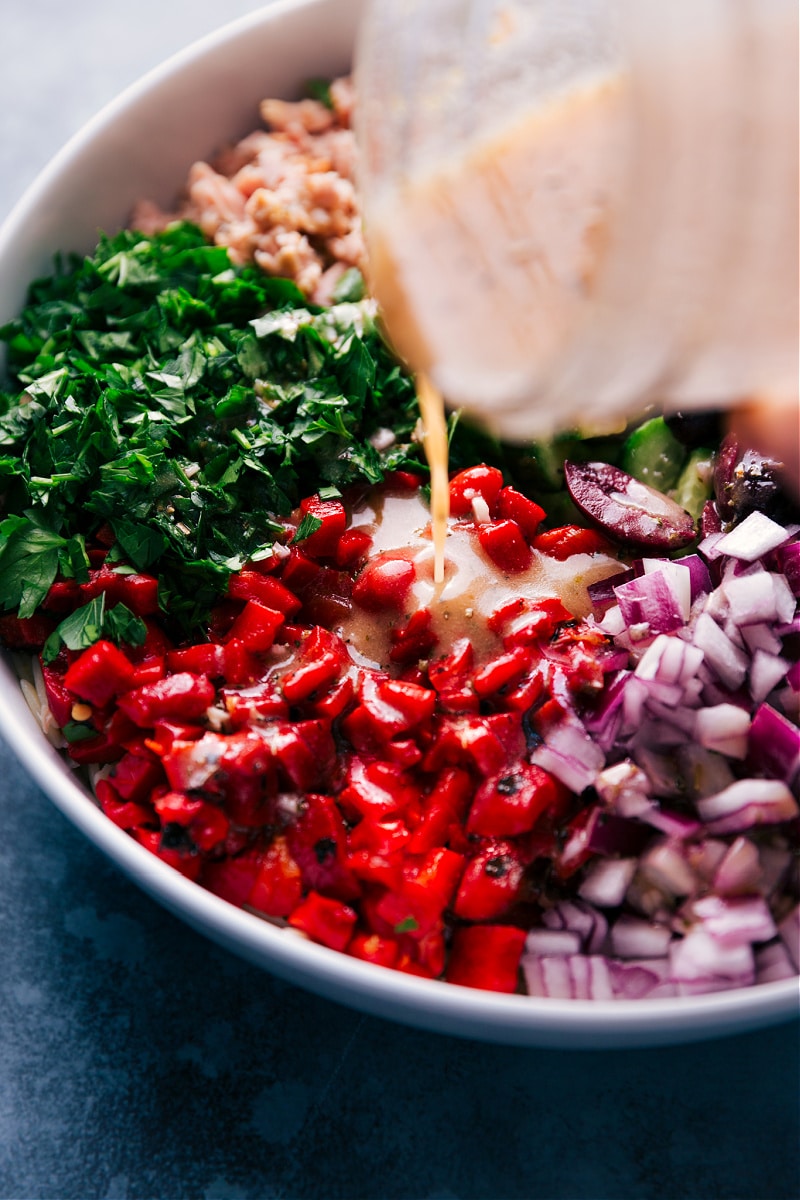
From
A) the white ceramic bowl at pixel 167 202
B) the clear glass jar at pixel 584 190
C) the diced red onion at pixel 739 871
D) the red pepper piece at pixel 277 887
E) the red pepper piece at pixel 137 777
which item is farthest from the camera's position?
the red pepper piece at pixel 137 777

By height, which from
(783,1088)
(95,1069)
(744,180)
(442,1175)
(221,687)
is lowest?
(783,1088)

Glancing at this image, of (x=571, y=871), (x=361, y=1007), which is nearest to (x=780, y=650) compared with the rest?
(x=571, y=871)

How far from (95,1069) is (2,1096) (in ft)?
0.66

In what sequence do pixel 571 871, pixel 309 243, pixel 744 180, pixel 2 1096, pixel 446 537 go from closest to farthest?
1. pixel 744 180
2. pixel 571 871
3. pixel 2 1096
4. pixel 446 537
5. pixel 309 243

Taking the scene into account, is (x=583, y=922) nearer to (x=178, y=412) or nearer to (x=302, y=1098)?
(x=302, y=1098)

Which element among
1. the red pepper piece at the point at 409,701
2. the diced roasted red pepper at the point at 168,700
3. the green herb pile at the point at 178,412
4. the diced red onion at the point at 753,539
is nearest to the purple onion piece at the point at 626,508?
the diced red onion at the point at 753,539

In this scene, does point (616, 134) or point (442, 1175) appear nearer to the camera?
point (616, 134)

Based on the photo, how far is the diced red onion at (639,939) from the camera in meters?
2.00

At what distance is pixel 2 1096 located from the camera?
235 cm

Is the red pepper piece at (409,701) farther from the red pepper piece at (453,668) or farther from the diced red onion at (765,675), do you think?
the diced red onion at (765,675)

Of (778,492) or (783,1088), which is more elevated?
(778,492)

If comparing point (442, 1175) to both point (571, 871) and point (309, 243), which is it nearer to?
point (571, 871)

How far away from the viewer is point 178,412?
2521 mm

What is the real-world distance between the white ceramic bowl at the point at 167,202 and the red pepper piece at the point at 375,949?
0.27ft
